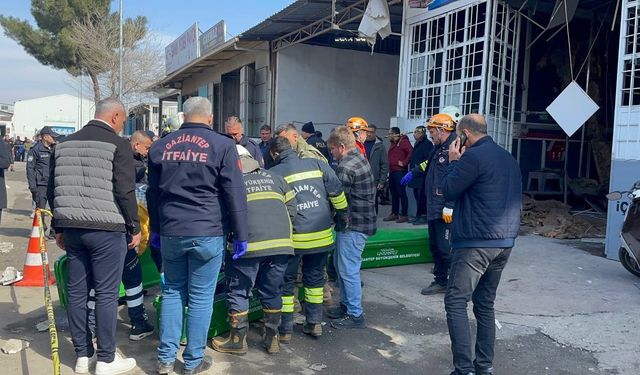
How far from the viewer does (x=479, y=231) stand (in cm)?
370

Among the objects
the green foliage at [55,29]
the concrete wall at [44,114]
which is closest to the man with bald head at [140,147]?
the green foliage at [55,29]

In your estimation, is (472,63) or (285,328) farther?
(472,63)

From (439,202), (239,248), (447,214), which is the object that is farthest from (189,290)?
(439,202)

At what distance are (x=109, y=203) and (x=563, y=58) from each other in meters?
11.0

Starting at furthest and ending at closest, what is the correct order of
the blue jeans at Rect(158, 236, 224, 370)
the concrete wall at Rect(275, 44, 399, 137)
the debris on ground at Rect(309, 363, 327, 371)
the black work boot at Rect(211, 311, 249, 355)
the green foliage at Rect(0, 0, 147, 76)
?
1. the green foliage at Rect(0, 0, 147, 76)
2. the concrete wall at Rect(275, 44, 399, 137)
3. the black work boot at Rect(211, 311, 249, 355)
4. the debris on ground at Rect(309, 363, 327, 371)
5. the blue jeans at Rect(158, 236, 224, 370)

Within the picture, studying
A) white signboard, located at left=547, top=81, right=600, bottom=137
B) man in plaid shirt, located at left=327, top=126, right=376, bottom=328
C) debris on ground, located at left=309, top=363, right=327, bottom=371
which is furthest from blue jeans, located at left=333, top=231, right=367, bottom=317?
white signboard, located at left=547, top=81, right=600, bottom=137

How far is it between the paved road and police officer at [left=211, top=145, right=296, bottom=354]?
0.21 meters

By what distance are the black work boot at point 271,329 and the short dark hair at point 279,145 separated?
4.27 ft

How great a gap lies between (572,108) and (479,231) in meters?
6.48

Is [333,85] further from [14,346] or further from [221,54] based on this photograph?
[14,346]

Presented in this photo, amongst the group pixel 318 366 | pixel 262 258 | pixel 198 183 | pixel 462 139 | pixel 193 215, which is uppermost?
pixel 462 139

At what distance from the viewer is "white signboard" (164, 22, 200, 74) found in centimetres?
2061

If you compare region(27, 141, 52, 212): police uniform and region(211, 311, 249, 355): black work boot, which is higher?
region(27, 141, 52, 212): police uniform

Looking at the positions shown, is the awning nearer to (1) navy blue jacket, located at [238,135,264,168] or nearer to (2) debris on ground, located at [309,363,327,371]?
(1) navy blue jacket, located at [238,135,264,168]
